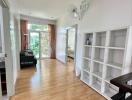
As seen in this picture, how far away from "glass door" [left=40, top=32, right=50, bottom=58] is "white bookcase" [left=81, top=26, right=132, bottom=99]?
4035 mm

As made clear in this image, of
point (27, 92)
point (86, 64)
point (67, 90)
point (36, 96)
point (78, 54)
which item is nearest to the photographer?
point (36, 96)

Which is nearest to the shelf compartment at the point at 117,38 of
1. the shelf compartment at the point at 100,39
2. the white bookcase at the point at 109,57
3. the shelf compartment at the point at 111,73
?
the white bookcase at the point at 109,57

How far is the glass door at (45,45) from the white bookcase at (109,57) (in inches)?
159

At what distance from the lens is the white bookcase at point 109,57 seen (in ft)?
6.27

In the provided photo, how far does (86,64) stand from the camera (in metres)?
3.26

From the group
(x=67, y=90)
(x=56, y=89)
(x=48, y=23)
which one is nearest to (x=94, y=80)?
(x=67, y=90)

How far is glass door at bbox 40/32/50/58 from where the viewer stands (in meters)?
6.60

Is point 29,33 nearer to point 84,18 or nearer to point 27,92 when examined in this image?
point 84,18

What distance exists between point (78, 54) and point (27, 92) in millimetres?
2144

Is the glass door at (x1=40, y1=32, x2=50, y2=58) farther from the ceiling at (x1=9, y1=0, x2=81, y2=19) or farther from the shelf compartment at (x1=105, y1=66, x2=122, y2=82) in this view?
the shelf compartment at (x1=105, y1=66, x2=122, y2=82)

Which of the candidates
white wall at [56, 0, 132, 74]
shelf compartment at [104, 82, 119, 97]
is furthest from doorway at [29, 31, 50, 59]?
shelf compartment at [104, 82, 119, 97]

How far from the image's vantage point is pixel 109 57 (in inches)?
95.1

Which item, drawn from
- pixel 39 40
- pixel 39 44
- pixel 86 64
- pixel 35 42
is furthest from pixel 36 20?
pixel 86 64

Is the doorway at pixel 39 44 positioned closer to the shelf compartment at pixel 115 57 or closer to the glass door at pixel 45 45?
the glass door at pixel 45 45
